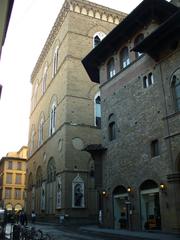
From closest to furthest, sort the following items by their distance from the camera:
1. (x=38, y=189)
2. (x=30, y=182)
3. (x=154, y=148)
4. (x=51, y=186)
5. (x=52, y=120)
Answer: (x=154, y=148) → (x=51, y=186) → (x=52, y=120) → (x=38, y=189) → (x=30, y=182)

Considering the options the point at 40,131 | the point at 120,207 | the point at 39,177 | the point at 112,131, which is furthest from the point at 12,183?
the point at 120,207

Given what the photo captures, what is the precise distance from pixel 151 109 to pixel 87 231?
857cm

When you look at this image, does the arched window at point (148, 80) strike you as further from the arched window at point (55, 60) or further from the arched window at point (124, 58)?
the arched window at point (55, 60)

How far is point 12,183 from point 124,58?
49.4m

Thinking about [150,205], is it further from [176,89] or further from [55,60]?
[55,60]

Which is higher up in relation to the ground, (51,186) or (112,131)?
(112,131)

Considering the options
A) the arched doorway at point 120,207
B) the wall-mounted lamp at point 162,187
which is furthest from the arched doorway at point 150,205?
the arched doorway at point 120,207

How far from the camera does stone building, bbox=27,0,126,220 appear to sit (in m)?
29.1

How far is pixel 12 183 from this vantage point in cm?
6519

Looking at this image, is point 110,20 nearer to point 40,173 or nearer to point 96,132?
point 96,132

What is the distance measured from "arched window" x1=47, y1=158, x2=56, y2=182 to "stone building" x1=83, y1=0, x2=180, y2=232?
11416mm

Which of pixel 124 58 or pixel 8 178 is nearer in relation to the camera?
pixel 124 58

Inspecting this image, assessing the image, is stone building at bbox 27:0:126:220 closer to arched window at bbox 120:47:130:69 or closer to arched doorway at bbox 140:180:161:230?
arched window at bbox 120:47:130:69

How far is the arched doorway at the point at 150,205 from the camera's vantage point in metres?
17.2
